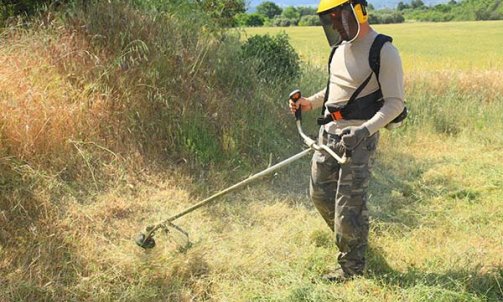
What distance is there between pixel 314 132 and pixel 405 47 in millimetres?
14105

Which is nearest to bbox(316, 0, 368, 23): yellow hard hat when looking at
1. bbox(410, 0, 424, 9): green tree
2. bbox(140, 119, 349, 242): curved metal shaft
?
bbox(140, 119, 349, 242): curved metal shaft

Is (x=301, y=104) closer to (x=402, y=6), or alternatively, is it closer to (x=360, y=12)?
(x=360, y=12)

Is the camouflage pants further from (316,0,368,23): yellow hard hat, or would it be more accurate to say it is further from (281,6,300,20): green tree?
(281,6,300,20): green tree

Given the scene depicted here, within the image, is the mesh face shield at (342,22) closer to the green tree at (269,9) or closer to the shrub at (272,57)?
the shrub at (272,57)

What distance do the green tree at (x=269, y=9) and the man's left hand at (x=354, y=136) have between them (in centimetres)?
1823

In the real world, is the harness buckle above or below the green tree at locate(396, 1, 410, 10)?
above

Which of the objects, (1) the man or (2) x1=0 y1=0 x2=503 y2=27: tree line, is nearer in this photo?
(1) the man

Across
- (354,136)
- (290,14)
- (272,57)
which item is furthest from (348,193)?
(290,14)

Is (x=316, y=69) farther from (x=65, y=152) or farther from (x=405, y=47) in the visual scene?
(x=405, y=47)

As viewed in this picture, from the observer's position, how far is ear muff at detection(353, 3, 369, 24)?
2.67m

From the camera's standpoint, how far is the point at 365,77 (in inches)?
108

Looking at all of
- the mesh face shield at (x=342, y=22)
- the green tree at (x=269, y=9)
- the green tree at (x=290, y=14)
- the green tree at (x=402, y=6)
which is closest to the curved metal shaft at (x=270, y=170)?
the mesh face shield at (x=342, y=22)

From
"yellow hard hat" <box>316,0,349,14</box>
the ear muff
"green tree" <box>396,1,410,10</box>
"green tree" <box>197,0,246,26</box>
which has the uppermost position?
"yellow hard hat" <box>316,0,349,14</box>

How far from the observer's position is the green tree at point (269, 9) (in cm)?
2072
